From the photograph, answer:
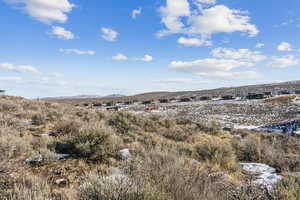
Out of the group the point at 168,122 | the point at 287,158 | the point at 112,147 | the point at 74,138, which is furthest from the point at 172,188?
the point at 168,122

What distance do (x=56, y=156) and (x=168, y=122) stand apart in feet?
27.9

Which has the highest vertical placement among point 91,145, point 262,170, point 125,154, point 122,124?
point 91,145

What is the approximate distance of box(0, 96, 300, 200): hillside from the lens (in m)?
2.59

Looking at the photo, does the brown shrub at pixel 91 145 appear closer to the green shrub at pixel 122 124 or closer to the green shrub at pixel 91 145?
the green shrub at pixel 91 145

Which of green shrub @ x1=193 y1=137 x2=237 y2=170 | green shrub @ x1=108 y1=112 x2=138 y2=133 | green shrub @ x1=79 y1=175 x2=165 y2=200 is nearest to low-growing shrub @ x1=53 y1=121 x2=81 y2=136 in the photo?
green shrub @ x1=108 y1=112 x2=138 y2=133

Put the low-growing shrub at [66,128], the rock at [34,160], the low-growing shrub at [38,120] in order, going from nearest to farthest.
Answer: the rock at [34,160]
the low-growing shrub at [66,128]
the low-growing shrub at [38,120]

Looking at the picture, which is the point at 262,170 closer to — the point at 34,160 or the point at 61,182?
the point at 61,182

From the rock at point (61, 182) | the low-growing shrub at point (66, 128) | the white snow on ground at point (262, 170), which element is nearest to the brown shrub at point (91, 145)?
the rock at point (61, 182)

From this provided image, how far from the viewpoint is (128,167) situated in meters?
3.64

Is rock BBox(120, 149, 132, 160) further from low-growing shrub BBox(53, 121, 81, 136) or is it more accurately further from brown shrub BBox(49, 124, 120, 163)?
low-growing shrub BBox(53, 121, 81, 136)

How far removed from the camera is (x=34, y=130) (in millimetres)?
8555

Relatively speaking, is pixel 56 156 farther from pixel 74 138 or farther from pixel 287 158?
pixel 287 158

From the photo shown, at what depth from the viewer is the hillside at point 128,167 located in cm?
259

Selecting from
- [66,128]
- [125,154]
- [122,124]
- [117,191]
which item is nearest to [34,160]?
[125,154]
